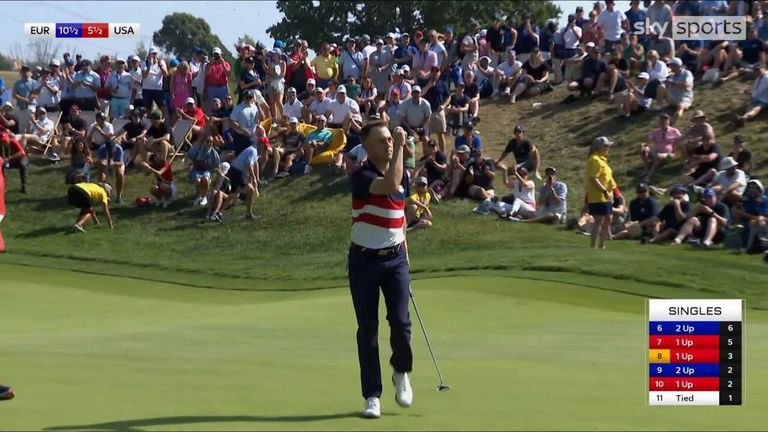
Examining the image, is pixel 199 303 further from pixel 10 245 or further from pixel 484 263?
pixel 10 245

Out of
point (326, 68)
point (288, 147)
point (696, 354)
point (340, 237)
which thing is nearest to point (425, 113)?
point (288, 147)

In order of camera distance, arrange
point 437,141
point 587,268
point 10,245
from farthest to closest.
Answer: point 437,141 → point 10,245 → point 587,268

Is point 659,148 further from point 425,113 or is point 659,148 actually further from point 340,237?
point 340,237

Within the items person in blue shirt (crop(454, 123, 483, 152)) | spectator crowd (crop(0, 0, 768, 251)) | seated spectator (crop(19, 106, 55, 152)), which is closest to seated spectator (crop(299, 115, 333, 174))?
spectator crowd (crop(0, 0, 768, 251))

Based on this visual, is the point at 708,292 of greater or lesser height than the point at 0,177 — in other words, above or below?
below

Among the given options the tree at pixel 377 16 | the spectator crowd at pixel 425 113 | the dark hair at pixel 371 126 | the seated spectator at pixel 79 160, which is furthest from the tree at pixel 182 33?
the dark hair at pixel 371 126

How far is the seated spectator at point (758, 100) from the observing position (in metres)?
27.7

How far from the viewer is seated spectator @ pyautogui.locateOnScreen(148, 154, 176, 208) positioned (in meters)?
28.3

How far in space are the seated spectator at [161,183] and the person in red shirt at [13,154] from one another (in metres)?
3.10

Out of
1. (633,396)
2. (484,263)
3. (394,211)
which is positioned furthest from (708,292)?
(394,211)

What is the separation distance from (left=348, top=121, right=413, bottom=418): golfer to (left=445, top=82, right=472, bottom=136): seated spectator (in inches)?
831

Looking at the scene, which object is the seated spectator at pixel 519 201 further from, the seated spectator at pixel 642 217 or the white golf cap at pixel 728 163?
the white golf cap at pixel 728 163

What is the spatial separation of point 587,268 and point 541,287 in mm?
1686

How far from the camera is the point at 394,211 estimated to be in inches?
330
